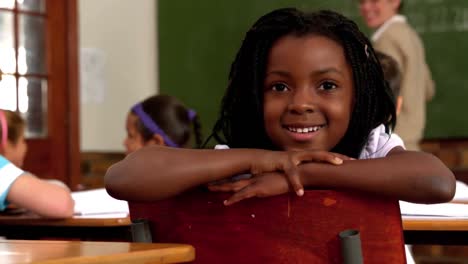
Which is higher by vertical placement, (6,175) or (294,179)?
(294,179)

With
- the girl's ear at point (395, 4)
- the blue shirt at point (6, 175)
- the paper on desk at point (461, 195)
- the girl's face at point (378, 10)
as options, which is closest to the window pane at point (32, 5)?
the girl's face at point (378, 10)

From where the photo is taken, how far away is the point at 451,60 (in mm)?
4715

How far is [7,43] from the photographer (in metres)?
5.05

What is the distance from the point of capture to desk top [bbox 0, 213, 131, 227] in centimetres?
213

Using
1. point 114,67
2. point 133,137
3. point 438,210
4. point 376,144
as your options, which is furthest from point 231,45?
point 376,144

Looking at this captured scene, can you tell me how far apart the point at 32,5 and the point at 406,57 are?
2.12m

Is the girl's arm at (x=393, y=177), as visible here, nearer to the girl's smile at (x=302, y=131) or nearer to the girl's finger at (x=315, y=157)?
the girl's finger at (x=315, y=157)

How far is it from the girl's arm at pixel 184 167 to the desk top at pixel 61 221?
81 cm

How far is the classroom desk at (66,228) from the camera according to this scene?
2.17 meters

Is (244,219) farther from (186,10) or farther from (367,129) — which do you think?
(186,10)

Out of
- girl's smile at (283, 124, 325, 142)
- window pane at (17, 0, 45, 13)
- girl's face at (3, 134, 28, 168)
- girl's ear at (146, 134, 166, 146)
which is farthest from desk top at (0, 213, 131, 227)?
window pane at (17, 0, 45, 13)

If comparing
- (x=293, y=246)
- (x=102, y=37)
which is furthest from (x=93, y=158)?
(x=293, y=246)

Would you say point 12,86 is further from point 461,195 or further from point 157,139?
point 461,195

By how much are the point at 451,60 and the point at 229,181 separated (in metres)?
3.63
